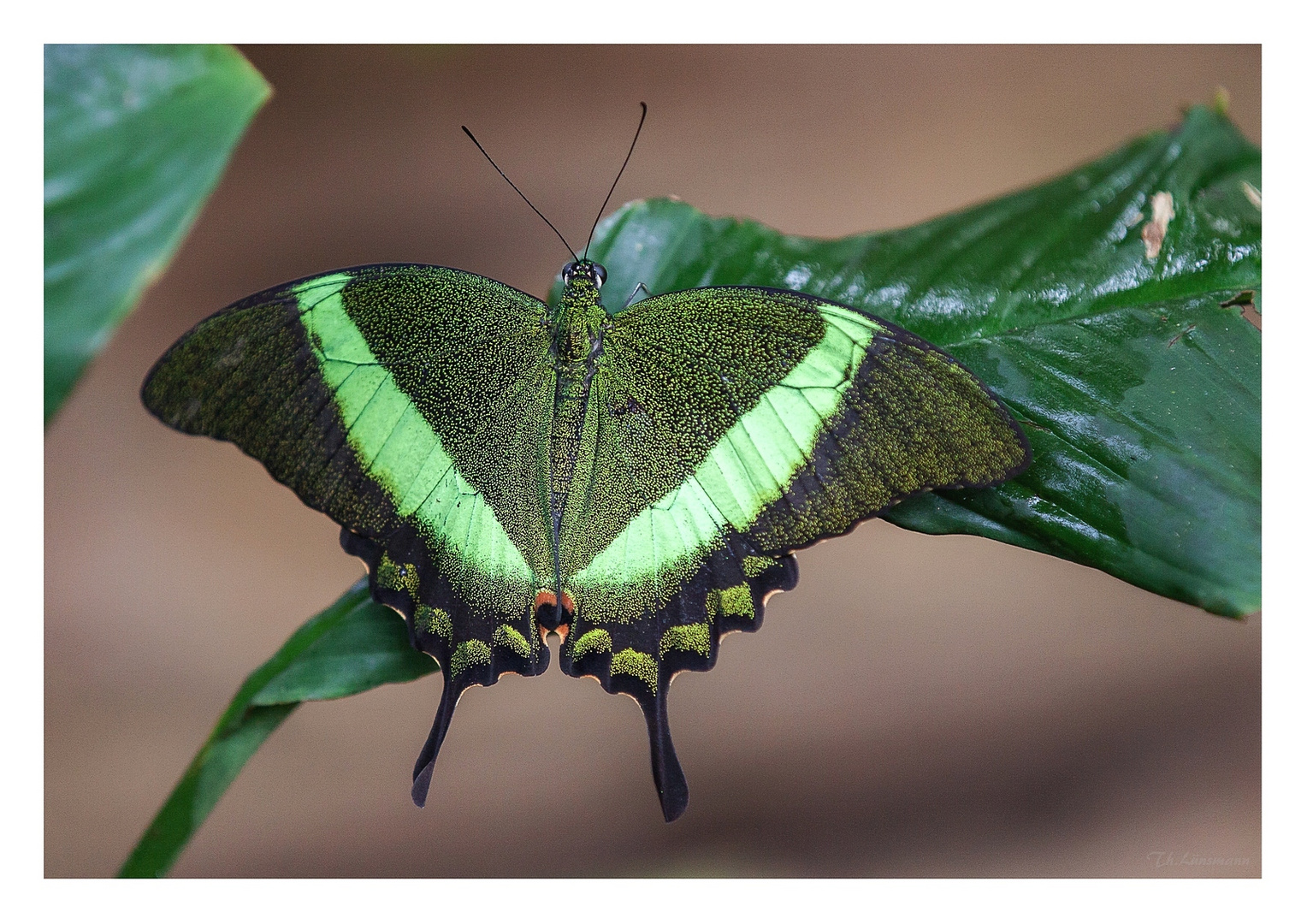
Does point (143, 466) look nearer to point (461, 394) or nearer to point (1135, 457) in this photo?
point (461, 394)

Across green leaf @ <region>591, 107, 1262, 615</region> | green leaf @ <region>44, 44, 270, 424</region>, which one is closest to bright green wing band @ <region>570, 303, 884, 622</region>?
green leaf @ <region>591, 107, 1262, 615</region>

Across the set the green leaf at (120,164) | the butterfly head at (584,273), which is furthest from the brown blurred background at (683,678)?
the butterfly head at (584,273)

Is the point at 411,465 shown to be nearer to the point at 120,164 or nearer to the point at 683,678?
the point at 120,164

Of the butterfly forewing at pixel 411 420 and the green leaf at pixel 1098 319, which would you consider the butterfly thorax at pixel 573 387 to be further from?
the green leaf at pixel 1098 319

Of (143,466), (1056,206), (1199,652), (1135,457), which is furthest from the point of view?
(143,466)

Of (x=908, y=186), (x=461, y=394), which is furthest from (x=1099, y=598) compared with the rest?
(x=461, y=394)

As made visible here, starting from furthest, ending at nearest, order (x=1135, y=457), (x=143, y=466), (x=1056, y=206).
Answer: (x=143, y=466) → (x=1056, y=206) → (x=1135, y=457)
